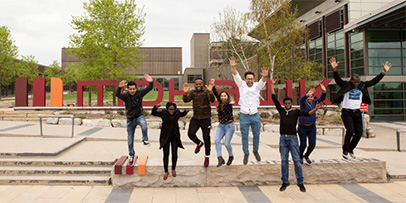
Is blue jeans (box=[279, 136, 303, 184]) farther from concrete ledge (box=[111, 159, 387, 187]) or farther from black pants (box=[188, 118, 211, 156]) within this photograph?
black pants (box=[188, 118, 211, 156])

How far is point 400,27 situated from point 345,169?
2338 centimetres

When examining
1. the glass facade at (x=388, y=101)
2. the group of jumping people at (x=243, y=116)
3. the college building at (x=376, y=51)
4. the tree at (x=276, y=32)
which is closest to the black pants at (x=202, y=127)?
the group of jumping people at (x=243, y=116)

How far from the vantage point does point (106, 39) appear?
20.9m

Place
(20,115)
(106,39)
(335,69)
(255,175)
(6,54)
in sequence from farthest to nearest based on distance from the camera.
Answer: (6,54) → (106,39) → (20,115) → (255,175) → (335,69)

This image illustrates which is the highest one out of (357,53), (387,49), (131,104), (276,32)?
(276,32)

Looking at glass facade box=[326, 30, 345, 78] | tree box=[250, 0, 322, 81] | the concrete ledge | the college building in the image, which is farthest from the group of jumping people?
glass facade box=[326, 30, 345, 78]

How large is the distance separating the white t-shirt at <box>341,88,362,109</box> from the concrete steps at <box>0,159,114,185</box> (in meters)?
5.96

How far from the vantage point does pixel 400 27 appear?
2233 cm

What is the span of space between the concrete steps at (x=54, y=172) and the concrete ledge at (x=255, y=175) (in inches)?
27.0

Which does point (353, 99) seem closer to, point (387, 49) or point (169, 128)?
point (169, 128)

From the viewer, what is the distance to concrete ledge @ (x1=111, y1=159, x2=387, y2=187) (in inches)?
223

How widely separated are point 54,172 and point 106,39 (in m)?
17.0

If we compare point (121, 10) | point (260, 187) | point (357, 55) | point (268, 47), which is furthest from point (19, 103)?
point (357, 55)

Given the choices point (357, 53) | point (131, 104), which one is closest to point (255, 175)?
point (131, 104)
